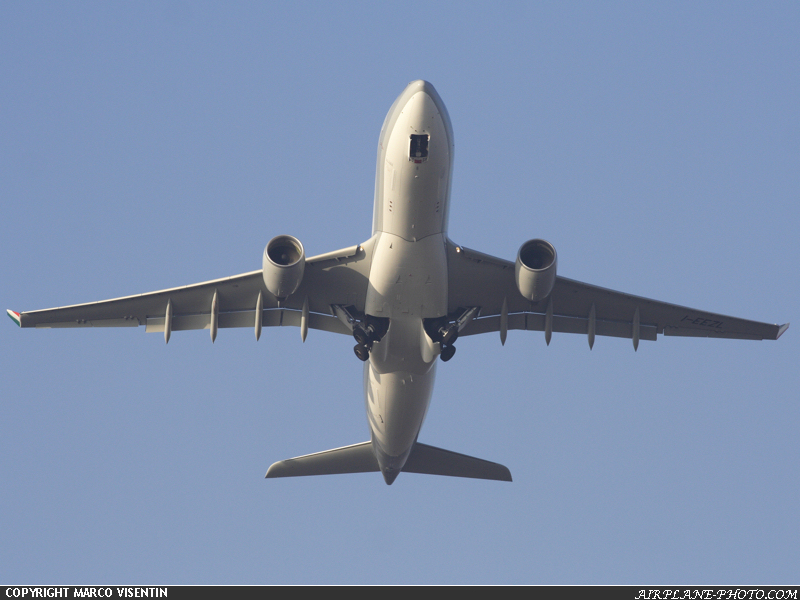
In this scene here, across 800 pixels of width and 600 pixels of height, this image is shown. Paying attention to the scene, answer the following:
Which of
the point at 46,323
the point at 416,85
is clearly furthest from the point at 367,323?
the point at 46,323

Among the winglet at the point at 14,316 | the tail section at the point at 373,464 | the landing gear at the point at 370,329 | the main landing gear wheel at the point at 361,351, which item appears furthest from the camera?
the tail section at the point at 373,464

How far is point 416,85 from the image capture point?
2434cm

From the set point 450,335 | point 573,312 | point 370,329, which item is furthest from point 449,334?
point 573,312

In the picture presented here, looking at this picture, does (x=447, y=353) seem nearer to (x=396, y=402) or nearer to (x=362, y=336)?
(x=396, y=402)

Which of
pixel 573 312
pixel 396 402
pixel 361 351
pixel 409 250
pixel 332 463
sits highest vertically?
pixel 409 250

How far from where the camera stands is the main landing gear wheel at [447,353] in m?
26.5

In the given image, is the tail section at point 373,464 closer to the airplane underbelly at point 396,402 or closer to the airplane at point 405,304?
the airplane at point 405,304

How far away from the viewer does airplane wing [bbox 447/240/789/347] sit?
89.2ft

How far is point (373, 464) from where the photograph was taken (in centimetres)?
3128

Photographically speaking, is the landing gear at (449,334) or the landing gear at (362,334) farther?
the landing gear at (362,334)

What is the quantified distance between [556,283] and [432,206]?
5424mm

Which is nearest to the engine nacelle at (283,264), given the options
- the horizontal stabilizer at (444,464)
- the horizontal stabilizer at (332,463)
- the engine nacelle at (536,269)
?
the engine nacelle at (536,269)

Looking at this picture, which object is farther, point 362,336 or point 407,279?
point 362,336

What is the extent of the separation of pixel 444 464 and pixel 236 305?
8551 mm
